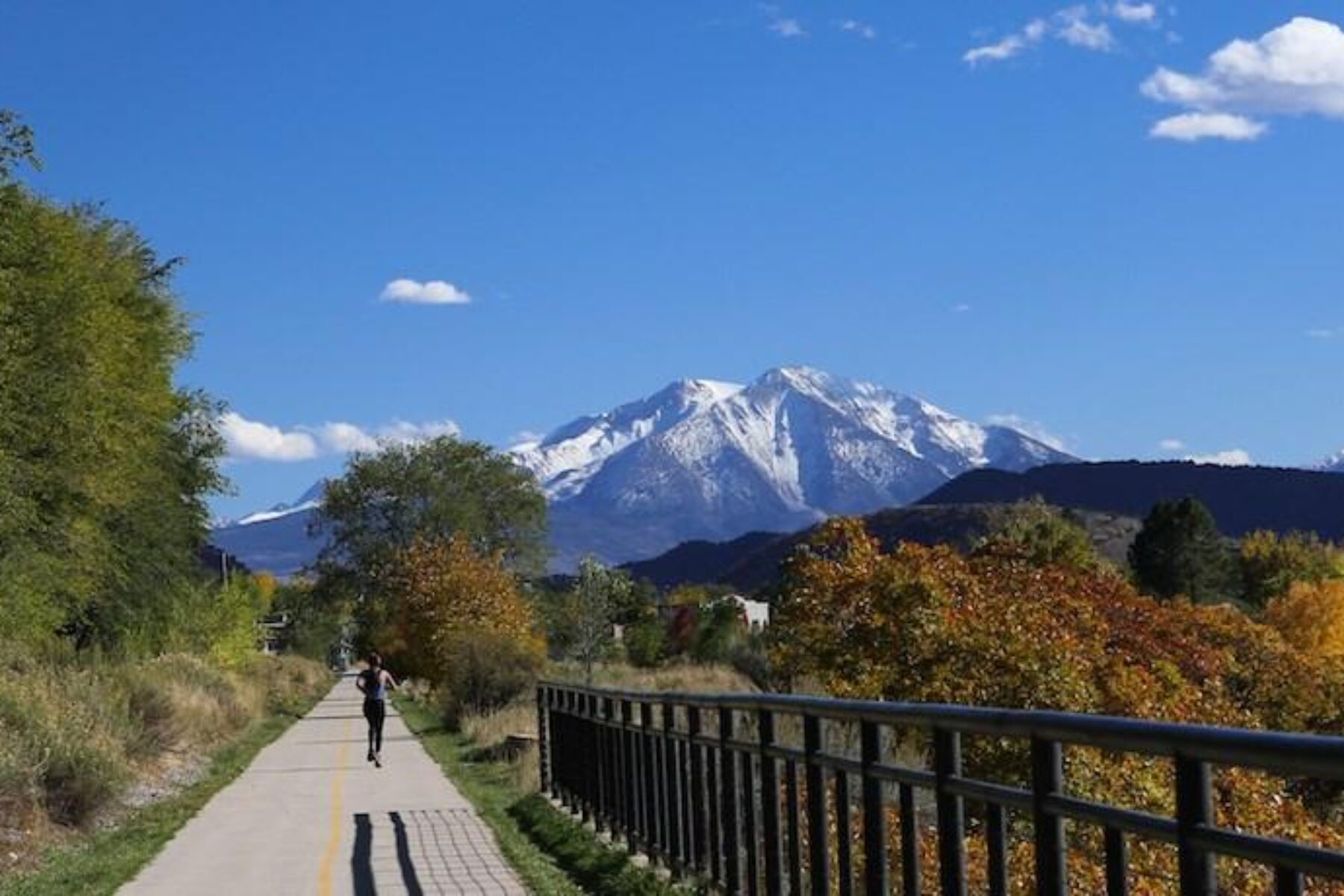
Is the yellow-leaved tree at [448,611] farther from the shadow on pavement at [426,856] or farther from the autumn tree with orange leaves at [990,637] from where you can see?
the shadow on pavement at [426,856]

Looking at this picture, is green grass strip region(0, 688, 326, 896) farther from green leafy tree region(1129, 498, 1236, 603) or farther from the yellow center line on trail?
green leafy tree region(1129, 498, 1236, 603)

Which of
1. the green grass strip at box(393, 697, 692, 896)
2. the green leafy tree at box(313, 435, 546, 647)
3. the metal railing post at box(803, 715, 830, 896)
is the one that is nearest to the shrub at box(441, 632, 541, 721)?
the green grass strip at box(393, 697, 692, 896)

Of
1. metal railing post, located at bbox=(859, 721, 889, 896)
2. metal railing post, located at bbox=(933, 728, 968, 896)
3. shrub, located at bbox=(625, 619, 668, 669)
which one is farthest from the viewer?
shrub, located at bbox=(625, 619, 668, 669)

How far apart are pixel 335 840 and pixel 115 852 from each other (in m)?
2.12

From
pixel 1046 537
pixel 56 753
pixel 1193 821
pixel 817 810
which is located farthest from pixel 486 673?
pixel 1193 821

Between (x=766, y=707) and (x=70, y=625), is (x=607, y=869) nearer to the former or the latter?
(x=766, y=707)

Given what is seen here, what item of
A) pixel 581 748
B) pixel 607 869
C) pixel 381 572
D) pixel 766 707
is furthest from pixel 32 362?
pixel 381 572

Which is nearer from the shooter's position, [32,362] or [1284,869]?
[1284,869]

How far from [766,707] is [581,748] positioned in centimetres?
939

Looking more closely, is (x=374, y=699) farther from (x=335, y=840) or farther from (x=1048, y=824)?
(x=1048, y=824)

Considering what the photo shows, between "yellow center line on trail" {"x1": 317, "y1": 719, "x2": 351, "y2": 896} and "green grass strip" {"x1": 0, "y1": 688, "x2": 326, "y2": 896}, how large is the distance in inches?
64.3

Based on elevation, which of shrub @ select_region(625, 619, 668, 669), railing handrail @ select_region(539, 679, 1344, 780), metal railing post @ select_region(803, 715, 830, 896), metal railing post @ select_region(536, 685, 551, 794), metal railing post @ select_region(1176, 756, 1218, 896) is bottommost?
shrub @ select_region(625, 619, 668, 669)

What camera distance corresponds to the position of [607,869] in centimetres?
1534

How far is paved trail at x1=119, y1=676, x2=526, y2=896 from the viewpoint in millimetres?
15781
